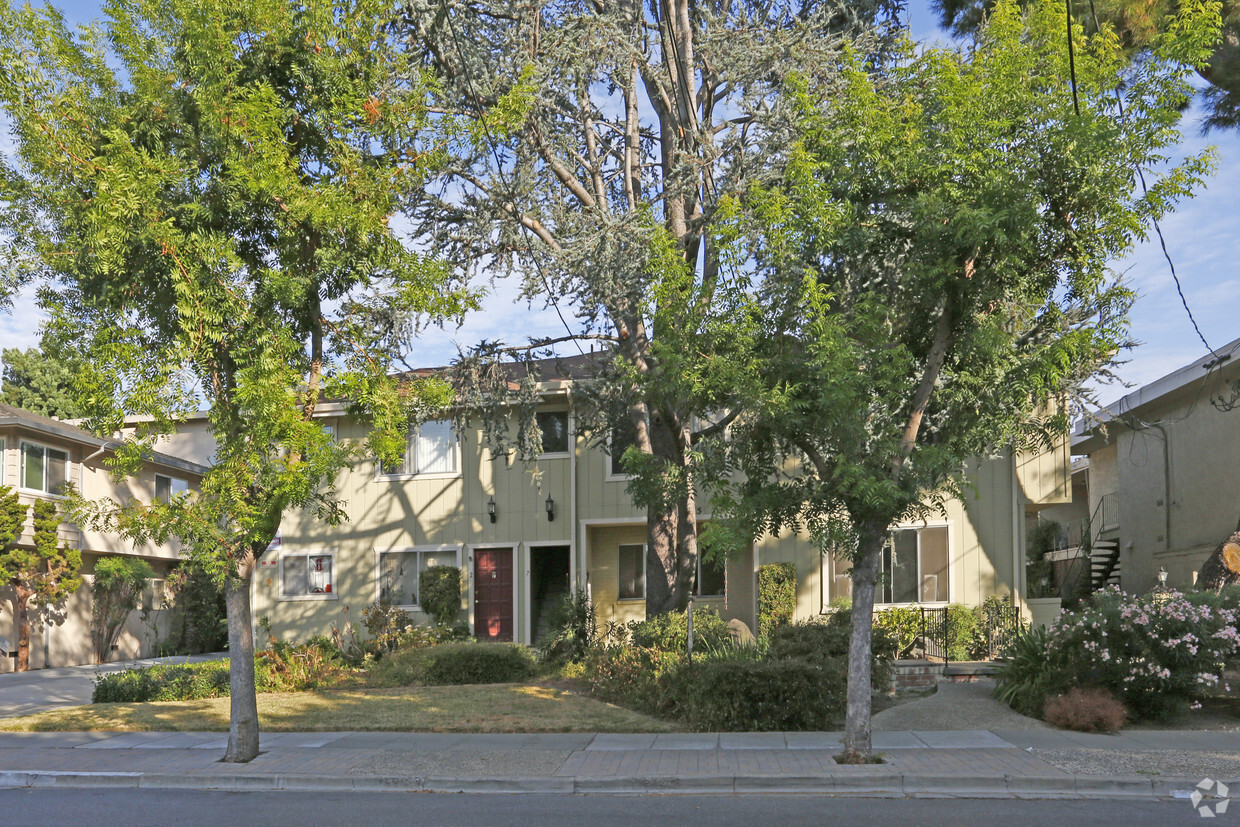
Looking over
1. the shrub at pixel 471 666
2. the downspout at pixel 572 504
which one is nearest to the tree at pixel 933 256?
the shrub at pixel 471 666

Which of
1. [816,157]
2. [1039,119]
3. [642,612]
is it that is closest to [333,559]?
[642,612]

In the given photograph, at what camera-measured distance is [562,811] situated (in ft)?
28.7

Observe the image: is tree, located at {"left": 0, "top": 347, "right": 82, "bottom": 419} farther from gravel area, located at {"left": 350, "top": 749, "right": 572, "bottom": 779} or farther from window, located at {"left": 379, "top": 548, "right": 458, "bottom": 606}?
gravel area, located at {"left": 350, "top": 749, "right": 572, "bottom": 779}

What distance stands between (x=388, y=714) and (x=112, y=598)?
50.1ft

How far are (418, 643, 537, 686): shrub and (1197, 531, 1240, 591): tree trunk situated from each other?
10.9m

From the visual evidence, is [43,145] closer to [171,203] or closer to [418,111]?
[171,203]

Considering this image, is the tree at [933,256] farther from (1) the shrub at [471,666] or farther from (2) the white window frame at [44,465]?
(2) the white window frame at [44,465]

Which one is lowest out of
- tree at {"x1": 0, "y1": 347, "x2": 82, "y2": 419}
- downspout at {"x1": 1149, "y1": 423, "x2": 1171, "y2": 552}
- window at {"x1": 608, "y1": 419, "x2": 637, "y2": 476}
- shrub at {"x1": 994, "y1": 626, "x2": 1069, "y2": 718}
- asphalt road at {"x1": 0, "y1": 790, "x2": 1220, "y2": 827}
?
asphalt road at {"x1": 0, "y1": 790, "x2": 1220, "y2": 827}

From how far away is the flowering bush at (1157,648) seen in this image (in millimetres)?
11586

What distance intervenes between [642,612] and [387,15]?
14.3 meters

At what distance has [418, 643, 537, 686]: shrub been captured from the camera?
56.1ft

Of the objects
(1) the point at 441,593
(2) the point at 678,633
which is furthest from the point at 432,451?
(2) the point at 678,633

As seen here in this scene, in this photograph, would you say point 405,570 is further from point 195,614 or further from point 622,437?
point 195,614

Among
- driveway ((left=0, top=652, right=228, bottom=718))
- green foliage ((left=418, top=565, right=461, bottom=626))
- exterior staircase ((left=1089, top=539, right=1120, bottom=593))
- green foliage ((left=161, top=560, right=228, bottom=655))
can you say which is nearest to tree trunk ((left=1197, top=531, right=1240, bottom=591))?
exterior staircase ((left=1089, top=539, right=1120, bottom=593))
